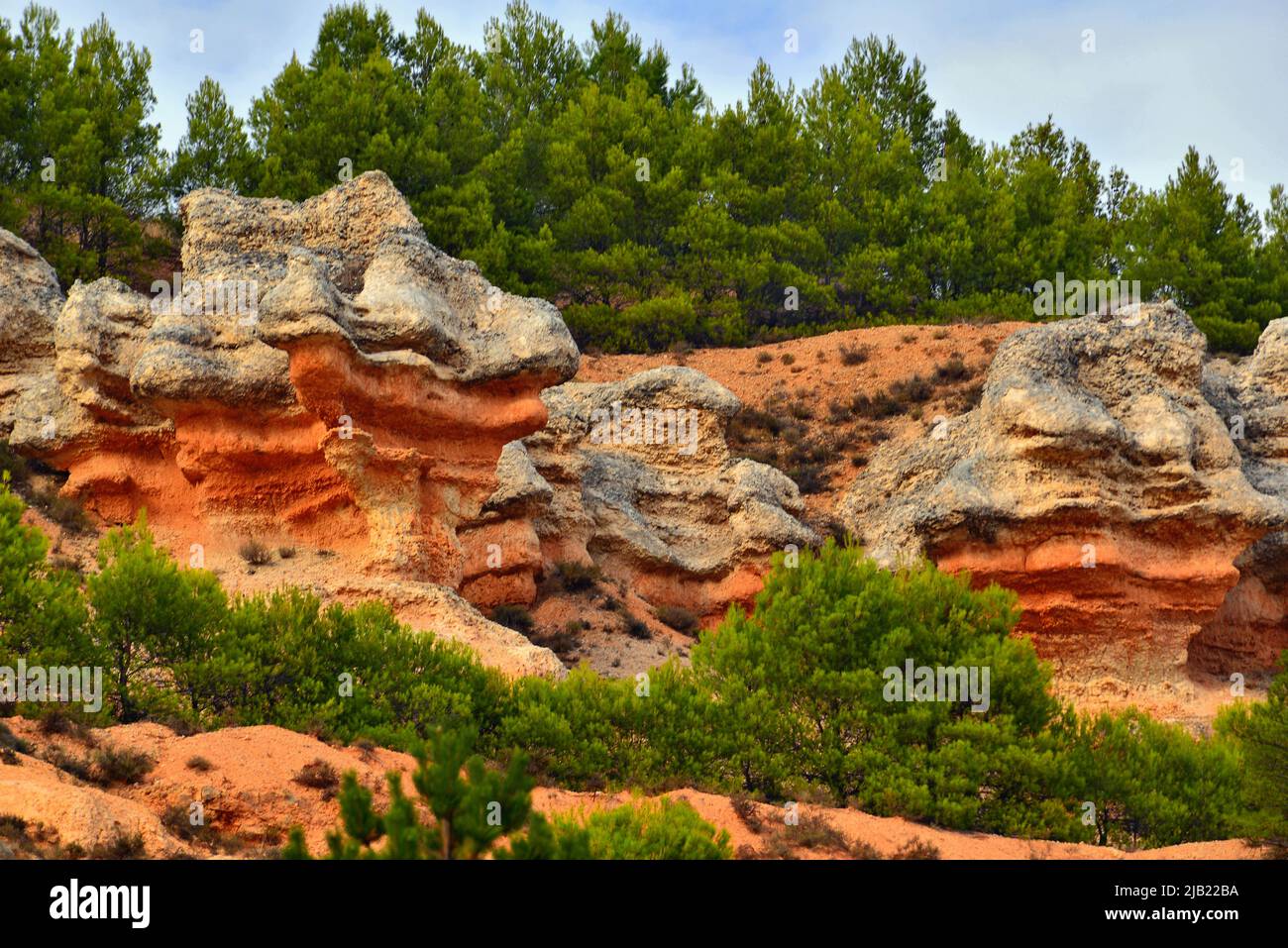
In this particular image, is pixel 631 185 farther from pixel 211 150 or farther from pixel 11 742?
pixel 11 742

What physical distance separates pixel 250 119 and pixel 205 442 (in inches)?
633

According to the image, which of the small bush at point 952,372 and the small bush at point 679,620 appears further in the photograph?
the small bush at point 952,372

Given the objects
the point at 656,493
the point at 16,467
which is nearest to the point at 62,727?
the point at 16,467

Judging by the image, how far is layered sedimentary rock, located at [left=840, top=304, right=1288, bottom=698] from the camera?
22812 millimetres

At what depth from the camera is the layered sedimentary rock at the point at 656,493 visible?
24.2m

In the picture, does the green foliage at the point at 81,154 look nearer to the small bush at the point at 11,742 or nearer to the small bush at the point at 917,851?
the small bush at the point at 11,742

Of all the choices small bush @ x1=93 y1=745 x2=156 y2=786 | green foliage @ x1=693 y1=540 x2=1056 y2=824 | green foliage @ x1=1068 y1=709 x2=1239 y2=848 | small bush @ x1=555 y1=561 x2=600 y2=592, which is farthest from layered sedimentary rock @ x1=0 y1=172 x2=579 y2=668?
green foliage @ x1=1068 y1=709 x2=1239 y2=848

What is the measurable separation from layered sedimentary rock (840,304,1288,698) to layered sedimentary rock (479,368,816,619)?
2.28m

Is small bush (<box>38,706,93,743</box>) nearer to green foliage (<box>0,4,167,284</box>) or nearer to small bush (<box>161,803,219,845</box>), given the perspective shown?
small bush (<box>161,803,219,845</box>)

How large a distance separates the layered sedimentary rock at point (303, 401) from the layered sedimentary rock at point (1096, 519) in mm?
6331

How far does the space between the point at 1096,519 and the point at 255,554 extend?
11.4 metres

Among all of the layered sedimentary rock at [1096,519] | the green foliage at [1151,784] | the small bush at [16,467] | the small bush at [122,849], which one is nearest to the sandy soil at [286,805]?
the small bush at [122,849]

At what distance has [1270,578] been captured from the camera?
2522cm
